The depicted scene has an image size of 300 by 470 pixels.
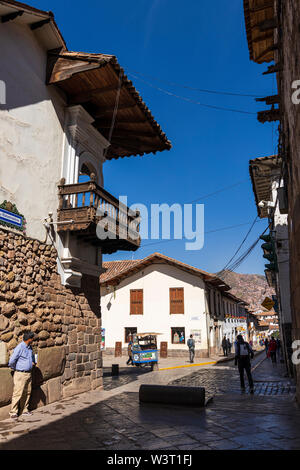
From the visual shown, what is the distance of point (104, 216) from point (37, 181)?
1845 millimetres

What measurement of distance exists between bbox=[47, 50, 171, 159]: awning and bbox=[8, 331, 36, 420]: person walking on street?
6.35m

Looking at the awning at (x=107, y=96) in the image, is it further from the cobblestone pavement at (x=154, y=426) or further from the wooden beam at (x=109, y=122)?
the cobblestone pavement at (x=154, y=426)

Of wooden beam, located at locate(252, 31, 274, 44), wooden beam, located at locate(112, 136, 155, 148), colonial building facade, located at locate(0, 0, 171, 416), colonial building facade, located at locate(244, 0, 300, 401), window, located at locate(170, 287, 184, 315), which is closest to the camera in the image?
colonial building facade, located at locate(244, 0, 300, 401)

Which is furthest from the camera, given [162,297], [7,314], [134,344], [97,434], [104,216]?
[162,297]

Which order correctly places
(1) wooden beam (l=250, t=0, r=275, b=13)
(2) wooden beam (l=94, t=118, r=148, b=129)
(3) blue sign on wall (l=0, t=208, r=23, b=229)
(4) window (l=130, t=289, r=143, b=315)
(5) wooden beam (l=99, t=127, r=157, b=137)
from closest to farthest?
(3) blue sign on wall (l=0, t=208, r=23, b=229) → (1) wooden beam (l=250, t=0, r=275, b=13) → (2) wooden beam (l=94, t=118, r=148, b=129) → (5) wooden beam (l=99, t=127, r=157, b=137) → (4) window (l=130, t=289, r=143, b=315)

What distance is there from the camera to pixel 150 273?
26.8 metres

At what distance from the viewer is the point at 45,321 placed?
25.5ft

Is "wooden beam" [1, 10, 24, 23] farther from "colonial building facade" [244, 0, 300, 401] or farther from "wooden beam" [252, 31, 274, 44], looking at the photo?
"wooden beam" [252, 31, 274, 44]

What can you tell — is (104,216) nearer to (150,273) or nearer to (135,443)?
(135,443)

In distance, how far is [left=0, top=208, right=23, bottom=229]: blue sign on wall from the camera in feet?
22.6

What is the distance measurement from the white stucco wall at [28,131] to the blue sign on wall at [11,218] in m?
0.24

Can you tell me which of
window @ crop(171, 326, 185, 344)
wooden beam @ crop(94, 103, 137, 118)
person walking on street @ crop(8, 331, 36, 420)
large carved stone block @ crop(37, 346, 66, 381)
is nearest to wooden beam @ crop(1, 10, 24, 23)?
wooden beam @ crop(94, 103, 137, 118)

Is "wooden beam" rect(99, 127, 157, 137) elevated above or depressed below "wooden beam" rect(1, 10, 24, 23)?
below
